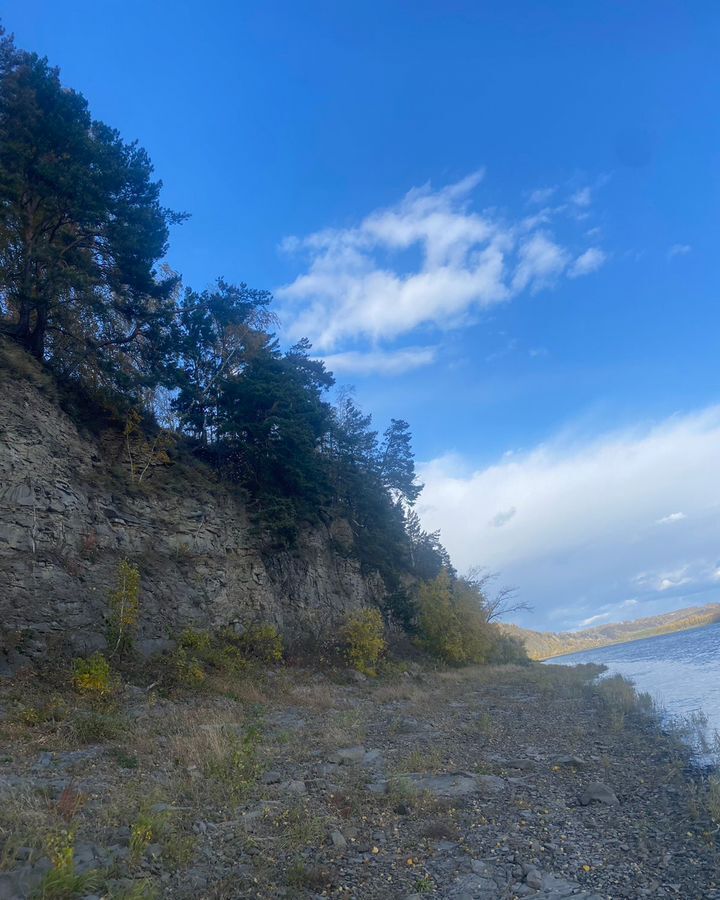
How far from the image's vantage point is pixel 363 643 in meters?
29.2

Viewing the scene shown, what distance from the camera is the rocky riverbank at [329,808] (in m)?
6.38

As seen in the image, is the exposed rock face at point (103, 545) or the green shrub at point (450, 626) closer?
the exposed rock face at point (103, 545)

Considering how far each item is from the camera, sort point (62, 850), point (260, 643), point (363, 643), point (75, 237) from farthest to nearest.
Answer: point (363, 643) < point (260, 643) < point (75, 237) < point (62, 850)

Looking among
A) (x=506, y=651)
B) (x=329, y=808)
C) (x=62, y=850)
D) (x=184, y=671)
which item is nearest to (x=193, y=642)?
(x=184, y=671)

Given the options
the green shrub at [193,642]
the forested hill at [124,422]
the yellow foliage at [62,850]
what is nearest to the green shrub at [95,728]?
the forested hill at [124,422]

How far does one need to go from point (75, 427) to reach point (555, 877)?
63.5 ft

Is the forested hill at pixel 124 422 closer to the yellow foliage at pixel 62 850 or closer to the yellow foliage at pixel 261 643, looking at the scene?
the yellow foliage at pixel 261 643

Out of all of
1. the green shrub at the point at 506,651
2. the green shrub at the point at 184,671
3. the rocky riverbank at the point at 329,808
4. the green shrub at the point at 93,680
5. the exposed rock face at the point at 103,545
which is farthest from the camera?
the green shrub at the point at 506,651

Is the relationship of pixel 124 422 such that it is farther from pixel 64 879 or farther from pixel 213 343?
pixel 64 879

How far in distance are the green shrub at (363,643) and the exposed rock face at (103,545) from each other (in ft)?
5.37

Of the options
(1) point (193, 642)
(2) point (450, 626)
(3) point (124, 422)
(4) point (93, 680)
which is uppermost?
(3) point (124, 422)

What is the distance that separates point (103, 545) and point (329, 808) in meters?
13.5

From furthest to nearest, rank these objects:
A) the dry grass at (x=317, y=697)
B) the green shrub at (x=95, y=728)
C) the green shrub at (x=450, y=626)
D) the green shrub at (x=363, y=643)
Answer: the green shrub at (x=450, y=626) → the green shrub at (x=363, y=643) → the dry grass at (x=317, y=697) → the green shrub at (x=95, y=728)

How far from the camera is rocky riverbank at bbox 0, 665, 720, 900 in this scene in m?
6.38
